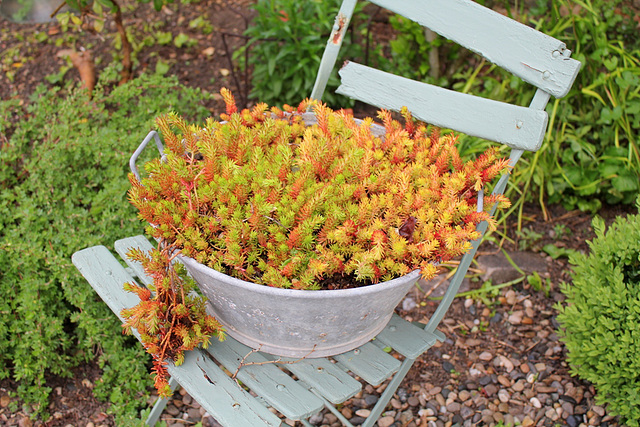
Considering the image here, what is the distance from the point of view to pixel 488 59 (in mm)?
1588

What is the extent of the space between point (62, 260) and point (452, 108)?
1.45 metres

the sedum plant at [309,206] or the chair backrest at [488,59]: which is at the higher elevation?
the chair backrest at [488,59]

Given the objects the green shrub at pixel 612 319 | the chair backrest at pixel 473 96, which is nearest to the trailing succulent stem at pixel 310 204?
the chair backrest at pixel 473 96

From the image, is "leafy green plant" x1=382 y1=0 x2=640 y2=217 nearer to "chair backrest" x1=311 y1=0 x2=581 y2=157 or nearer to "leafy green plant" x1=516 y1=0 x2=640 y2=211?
"leafy green plant" x1=516 y1=0 x2=640 y2=211

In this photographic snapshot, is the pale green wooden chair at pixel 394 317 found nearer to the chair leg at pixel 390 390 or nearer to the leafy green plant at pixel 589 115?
the chair leg at pixel 390 390

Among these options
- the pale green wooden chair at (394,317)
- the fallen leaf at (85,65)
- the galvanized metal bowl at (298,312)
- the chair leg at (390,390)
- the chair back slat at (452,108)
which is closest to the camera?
the galvanized metal bowl at (298,312)

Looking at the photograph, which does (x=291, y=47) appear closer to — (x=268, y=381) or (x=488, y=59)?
(x=488, y=59)

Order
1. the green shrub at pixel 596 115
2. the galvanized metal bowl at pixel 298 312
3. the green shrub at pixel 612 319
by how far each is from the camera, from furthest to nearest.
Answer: the green shrub at pixel 596 115 < the green shrub at pixel 612 319 < the galvanized metal bowl at pixel 298 312

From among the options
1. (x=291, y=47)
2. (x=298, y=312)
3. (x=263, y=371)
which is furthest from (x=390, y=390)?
(x=291, y=47)

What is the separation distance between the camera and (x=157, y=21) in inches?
155

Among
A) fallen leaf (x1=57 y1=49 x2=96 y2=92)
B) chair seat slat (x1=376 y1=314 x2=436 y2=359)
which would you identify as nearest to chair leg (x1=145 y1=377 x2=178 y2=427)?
chair seat slat (x1=376 y1=314 x2=436 y2=359)

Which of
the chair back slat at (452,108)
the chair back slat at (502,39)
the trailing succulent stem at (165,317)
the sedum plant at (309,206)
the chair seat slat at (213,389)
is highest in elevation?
the chair back slat at (502,39)

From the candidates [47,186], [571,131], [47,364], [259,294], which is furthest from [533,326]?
[47,186]

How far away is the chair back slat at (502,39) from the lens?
1.44 metres
